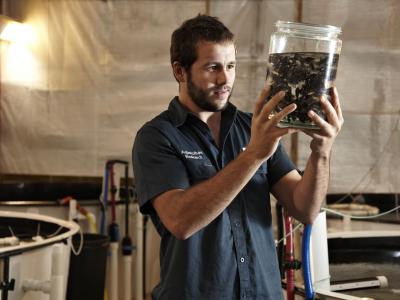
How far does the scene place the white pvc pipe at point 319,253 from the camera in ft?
5.20

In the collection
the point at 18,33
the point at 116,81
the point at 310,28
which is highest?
the point at 18,33

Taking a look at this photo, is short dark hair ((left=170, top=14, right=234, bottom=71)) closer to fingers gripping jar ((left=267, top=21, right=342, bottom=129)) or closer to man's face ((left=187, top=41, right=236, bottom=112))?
man's face ((left=187, top=41, right=236, bottom=112))

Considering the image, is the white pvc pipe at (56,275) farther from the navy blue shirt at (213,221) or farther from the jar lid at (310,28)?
the jar lid at (310,28)

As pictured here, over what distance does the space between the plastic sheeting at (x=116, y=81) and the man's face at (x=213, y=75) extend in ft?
5.39

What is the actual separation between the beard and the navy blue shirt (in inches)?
1.9

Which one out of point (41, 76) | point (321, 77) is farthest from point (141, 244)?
point (321, 77)

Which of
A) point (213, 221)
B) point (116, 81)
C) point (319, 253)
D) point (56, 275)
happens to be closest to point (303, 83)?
point (213, 221)

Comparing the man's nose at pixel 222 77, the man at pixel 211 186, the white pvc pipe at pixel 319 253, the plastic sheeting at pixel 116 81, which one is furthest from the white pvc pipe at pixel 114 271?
the man's nose at pixel 222 77

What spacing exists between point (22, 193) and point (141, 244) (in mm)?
745

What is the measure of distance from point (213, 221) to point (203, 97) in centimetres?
26

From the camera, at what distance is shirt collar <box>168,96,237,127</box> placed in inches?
52.9

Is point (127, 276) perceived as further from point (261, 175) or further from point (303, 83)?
point (303, 83)

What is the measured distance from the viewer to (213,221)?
4.09 feet

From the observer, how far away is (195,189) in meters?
1.16
